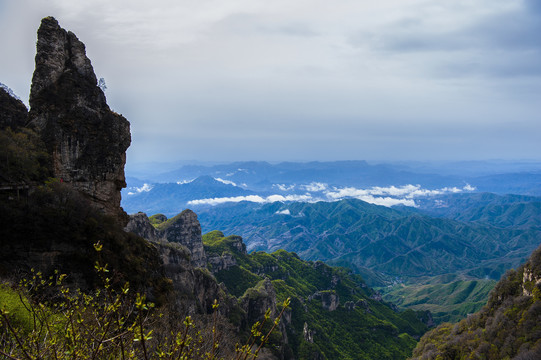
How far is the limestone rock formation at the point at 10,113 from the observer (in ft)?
124

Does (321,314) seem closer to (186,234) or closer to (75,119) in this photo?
(186,234)

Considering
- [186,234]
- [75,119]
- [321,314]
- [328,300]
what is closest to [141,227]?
[186,234]

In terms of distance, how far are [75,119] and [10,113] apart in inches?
332

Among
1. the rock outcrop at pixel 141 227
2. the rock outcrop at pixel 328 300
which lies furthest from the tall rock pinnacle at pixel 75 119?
the rock outcrop at pixel 328 300

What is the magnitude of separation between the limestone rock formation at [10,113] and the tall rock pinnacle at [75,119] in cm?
307

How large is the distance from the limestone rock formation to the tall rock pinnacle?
3072 mm

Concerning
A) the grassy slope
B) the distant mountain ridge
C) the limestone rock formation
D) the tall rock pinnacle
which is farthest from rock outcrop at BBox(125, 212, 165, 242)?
the distant mountain ridge

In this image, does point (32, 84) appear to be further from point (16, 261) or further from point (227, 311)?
point (227, 311)

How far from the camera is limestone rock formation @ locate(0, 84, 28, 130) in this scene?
124 ft

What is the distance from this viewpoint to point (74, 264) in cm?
2825

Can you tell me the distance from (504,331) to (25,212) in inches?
2945

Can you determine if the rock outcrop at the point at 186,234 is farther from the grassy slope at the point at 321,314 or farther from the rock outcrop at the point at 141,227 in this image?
the rock outcrop at the point at 141,227

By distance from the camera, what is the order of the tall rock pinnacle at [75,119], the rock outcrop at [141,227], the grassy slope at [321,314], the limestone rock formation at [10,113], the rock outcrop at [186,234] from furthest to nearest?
the grassy slope at [321,314] < the rock outcrop at [186,234] < the rock outcrop at [141,227] < the limestone rock formation at [10,113] < the tall rock pinnacle at [75,119]

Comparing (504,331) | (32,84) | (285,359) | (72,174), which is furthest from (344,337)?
(32,84)
